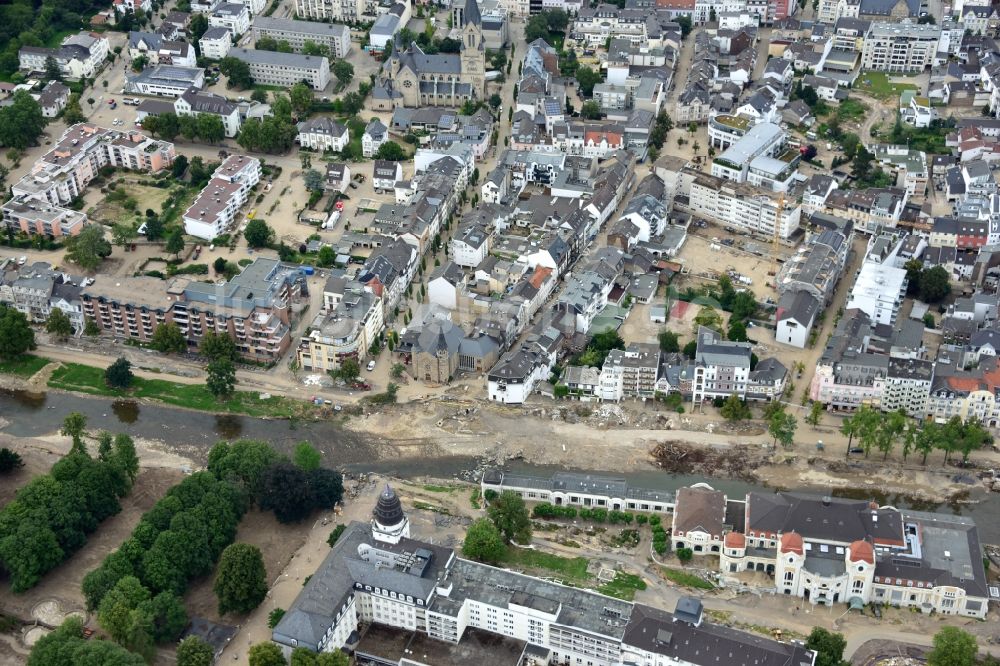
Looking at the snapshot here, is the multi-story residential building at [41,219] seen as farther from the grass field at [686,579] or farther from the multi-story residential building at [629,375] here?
the grass field at [686,579]

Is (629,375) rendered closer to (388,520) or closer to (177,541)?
(388,520)

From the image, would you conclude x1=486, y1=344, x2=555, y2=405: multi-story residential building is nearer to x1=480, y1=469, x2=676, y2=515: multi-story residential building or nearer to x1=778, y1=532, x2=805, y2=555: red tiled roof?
x1=480, y1=469, x2=676, y2=515: multi-story residential building

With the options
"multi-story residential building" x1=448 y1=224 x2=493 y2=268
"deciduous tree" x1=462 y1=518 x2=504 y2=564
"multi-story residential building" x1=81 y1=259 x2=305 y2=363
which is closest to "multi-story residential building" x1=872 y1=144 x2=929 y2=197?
"multi-story residential building" x1=448 y1=224 x2=493 y2=268

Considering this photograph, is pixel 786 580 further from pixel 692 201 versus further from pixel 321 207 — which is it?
pixel 321 207

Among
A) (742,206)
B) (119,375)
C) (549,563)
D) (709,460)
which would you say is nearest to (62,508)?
(119,375)

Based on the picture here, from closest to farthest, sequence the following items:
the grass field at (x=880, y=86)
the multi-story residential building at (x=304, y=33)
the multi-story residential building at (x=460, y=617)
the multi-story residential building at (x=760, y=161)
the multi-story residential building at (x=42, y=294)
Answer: the multi-story residential building at (x=460, y=617) → the multi-story residential building at (x=42, y=294) → the multi-story residential building at (x=760, y=161) → the grass field at (x=880, y=86) → the multi-story residential building at (x=304, y=33)

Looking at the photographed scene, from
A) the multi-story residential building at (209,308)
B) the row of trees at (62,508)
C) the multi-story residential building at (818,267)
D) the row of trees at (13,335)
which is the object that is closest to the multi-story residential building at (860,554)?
the multi-story residential building at (818,267)
